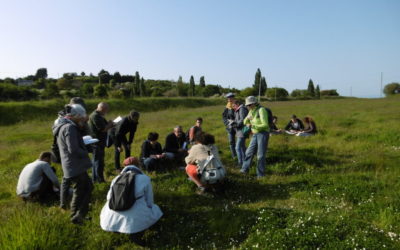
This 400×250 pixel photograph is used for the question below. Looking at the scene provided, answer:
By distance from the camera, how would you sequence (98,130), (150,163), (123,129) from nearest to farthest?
1. (98,130)
2. (150,163)
3. (123,129)

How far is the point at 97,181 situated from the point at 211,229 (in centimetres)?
359

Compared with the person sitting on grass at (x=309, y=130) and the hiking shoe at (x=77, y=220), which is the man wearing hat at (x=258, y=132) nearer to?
the hiking shoe at (x=77, y=220)

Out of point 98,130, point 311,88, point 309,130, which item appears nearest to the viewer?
point 98,130

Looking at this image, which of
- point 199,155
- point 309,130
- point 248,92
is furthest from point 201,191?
point 248,92

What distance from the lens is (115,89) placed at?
200 feet

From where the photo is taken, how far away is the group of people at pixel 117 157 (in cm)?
438

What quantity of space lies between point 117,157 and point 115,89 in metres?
56.5

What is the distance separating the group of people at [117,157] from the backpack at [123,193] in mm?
84

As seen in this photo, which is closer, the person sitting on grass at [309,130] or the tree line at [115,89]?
the person sitting on grass at [309,130]

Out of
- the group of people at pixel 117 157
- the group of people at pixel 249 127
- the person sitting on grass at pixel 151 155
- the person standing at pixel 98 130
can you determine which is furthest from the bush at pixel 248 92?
the person standing at pixel 98 130

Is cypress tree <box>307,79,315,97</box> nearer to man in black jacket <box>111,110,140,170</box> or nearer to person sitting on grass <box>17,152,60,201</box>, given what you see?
man in black jacket <box>111,110,140,170</box>

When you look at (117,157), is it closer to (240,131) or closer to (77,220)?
(77,220)

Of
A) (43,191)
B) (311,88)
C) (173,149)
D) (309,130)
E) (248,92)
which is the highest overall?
(311,88)

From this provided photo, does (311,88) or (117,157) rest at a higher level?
(311,88)
